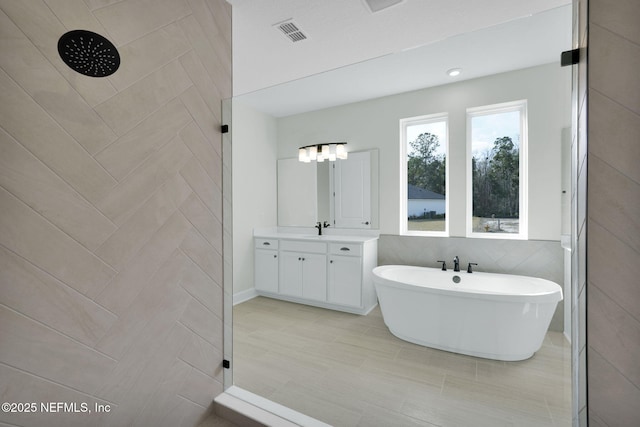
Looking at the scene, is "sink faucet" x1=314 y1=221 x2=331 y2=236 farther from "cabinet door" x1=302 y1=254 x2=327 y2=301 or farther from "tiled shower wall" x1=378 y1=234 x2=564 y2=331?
"tiled shower wall" x1=378 y1=234 x2=564 y2=331

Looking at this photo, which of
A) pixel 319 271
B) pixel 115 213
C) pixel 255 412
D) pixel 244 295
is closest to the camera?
pixel 115 213

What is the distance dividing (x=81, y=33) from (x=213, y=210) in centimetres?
94

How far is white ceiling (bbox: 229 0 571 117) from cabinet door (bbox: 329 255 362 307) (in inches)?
76.7

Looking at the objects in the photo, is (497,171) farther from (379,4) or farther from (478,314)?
(379,4)

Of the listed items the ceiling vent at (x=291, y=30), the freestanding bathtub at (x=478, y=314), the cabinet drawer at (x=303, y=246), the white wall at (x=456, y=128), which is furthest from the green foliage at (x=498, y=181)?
the ceiling vent at (x=291, y=30)

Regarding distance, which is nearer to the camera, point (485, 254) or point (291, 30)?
point (291, 30)

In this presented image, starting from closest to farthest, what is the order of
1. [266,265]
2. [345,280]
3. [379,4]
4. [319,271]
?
[379,4]
[345,280]
[319,271]
[266,265]

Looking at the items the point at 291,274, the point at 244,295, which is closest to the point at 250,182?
the point at 291,274

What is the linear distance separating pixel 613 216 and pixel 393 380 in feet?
5.17

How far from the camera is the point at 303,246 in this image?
353cm

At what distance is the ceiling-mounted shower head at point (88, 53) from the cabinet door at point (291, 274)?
2.69m

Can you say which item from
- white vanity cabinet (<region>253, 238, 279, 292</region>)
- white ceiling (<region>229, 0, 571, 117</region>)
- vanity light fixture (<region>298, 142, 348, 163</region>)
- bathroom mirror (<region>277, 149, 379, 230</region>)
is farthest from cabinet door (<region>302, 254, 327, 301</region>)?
white ceiling (<region>229, 0, 571, 117</region>)

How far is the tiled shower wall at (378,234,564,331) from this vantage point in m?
2.31

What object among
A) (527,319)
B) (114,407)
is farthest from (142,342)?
(527,319)
